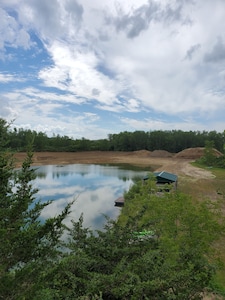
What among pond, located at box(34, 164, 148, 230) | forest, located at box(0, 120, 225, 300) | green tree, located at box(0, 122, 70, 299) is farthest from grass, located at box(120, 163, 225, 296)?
green tree, located at box(0, 122, 70, 299)

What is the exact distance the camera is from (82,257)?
7.44 meters

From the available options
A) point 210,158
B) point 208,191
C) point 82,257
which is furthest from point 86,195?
point 210,158

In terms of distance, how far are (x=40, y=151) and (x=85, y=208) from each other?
6463 centimetres

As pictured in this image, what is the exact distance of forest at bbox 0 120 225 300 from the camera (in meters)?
5.66

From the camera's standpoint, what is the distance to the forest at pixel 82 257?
18.6 ft

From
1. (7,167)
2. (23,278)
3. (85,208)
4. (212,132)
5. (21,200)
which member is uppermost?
(212,132)

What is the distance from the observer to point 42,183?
41375 mm

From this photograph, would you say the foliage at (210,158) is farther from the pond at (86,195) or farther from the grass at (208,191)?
the pond at (86,195)

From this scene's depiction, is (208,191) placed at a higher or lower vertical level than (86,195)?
higher

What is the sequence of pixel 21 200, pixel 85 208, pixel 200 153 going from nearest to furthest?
pixel 21 200 → pixel 85 208 → pixel 200 153

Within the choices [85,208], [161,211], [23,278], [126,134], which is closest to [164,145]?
[126,134]

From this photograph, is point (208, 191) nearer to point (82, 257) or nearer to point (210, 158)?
point (82, 257)

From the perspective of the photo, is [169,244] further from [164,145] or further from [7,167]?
[164,145]

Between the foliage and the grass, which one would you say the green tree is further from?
the foliage
